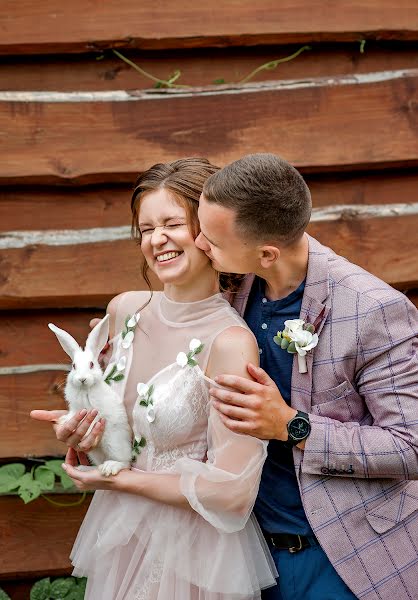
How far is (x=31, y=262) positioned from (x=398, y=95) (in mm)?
1702

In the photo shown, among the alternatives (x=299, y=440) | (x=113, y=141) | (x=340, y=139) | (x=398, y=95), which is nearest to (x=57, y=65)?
(x=113, y=141)

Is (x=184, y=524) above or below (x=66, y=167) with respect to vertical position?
below

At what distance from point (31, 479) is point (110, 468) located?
3.43ft

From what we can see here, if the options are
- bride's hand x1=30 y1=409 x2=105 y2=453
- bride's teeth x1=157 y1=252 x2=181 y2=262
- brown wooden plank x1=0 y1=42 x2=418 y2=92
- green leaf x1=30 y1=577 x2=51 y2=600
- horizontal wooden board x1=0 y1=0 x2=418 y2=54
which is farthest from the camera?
green leaf x1=30 y1=577 x2=51 y2=600

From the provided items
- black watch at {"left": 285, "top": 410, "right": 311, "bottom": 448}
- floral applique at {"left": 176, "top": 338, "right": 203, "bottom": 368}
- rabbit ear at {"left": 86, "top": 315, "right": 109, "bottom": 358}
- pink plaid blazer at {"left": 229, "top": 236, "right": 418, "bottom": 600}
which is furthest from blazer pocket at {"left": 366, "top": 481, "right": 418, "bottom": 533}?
rabbit ear at {"left": 86, "top": 315, "right": 109, "bottom": 358}

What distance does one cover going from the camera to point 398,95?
3.36 m

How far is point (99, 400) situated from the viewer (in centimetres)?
249

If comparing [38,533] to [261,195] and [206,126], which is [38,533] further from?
[261,195]

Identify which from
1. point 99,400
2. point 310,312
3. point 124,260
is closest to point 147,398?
point 99,400

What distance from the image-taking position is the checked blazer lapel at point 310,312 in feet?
7.79

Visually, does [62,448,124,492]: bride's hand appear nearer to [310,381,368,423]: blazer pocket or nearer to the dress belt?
the dress belt

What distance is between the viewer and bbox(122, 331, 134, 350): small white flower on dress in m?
2.68

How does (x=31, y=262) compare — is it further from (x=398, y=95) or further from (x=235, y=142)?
(x=398, y=95)

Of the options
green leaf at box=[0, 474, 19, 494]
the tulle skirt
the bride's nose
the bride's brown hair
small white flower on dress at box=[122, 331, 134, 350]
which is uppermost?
the bride's brown hair
